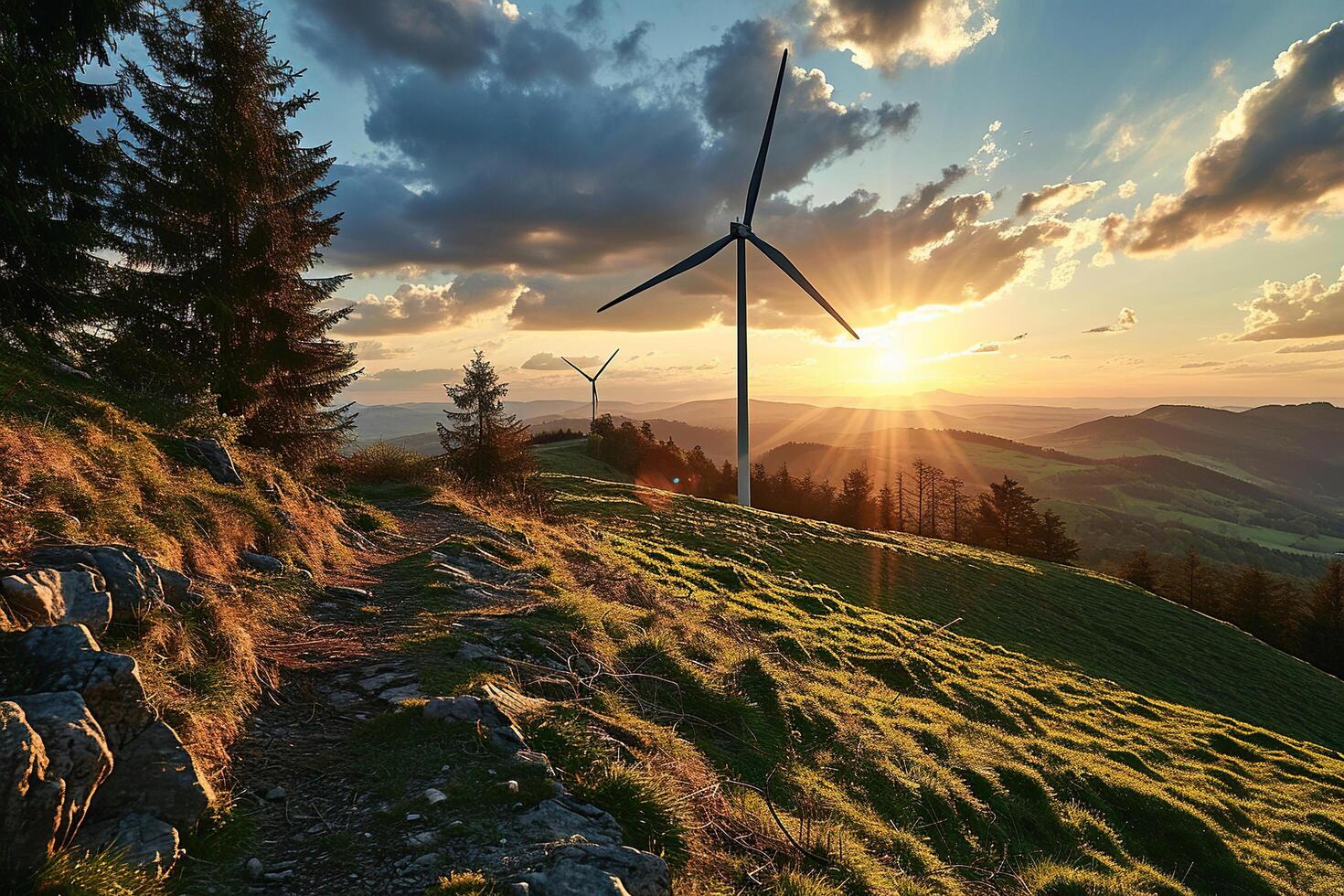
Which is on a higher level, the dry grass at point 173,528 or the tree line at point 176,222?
the tree line at point 176,222

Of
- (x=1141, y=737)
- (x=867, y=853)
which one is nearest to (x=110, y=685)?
(x=867, y=853)

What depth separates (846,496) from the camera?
322ft

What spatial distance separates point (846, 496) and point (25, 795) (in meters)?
101

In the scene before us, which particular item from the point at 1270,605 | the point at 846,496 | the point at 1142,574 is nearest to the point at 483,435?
the point at 846,496

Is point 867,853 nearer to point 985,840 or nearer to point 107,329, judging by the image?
point 985,840

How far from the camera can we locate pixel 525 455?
36.2 meters

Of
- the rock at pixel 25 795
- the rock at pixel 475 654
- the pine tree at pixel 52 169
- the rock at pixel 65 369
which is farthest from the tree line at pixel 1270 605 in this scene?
the pine tree at pixel 52 169

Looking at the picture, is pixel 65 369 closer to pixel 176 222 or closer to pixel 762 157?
pixel 176 222

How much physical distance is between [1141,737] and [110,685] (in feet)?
88.3

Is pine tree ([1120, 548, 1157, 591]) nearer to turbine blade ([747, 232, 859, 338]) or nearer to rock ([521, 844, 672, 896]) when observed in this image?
turbine blade ([747, 232, 859, 338])

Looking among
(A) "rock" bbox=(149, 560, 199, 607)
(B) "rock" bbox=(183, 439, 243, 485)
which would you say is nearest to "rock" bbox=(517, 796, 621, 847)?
(A) "rock" bbox=(149, 560, 199, 607)

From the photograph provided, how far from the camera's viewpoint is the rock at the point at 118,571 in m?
6.23

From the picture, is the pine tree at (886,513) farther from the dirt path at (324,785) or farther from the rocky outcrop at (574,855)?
the rocky outcrop at (574,855)

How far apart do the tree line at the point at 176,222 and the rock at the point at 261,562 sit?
695 cm
